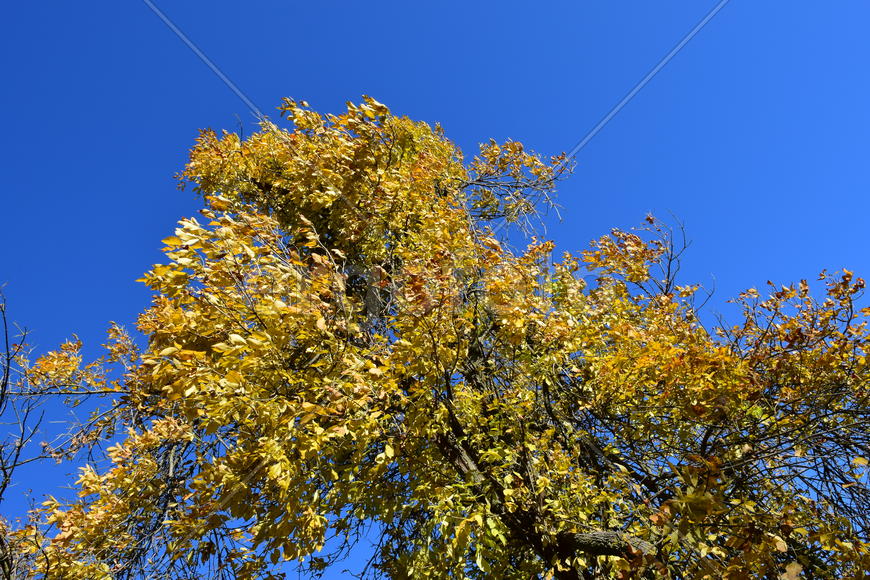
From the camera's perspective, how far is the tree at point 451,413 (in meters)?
1.98

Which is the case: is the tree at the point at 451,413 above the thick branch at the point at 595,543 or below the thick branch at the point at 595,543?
above

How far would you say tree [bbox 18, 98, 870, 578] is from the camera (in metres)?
1.98

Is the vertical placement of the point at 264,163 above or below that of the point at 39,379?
above

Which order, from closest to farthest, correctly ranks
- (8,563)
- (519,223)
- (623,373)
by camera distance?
(8,563) < (623,373) < (519,223)

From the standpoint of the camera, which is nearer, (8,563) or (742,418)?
(8,563)

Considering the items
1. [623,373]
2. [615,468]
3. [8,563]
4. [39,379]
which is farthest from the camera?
[39,379]

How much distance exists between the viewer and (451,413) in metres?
2.68

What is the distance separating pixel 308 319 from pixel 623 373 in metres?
2.13

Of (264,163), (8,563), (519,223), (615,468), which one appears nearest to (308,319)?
(8,563)

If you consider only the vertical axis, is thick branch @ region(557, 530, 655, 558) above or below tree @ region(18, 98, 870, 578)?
below

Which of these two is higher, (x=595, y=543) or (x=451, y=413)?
(x=451, y=413)

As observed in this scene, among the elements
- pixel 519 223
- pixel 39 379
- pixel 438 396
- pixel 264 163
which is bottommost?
pixel 438 396

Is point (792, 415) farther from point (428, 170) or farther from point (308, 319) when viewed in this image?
point (428, 170)

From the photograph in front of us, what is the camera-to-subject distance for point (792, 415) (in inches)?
114
